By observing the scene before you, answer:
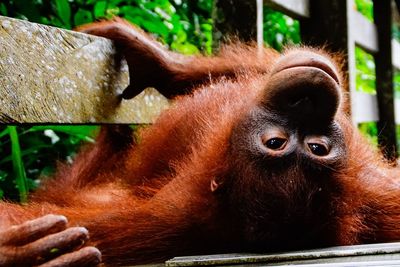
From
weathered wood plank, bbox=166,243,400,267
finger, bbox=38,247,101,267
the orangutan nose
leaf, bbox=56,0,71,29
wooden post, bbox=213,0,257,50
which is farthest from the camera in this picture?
leaf, bbox=56,0,71,29

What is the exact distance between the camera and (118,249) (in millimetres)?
2123

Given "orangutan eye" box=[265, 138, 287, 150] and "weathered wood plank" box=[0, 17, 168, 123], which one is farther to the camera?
"weathered wood plank" box=[0, 17, 168, 123]

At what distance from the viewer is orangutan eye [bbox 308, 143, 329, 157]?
192 cm

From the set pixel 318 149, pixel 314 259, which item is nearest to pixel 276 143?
pixel 318 149

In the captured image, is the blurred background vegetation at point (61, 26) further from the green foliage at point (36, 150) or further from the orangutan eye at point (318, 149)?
the orangutan eye at point (318, 149)

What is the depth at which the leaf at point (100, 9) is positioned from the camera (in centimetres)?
356

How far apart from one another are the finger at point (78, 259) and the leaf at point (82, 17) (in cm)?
208

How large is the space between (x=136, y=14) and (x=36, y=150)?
0.94 metres

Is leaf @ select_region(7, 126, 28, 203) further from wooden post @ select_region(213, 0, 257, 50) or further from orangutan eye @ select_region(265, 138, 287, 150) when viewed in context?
orangutan eye @ select_region(265, 138, 287, 150)

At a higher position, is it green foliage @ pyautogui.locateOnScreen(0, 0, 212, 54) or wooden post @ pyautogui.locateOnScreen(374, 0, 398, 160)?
green foliage @ pyautogui.locateOnScreen(0, 0, 212, 54)

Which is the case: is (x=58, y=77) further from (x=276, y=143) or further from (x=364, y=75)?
(x=364, y=75)

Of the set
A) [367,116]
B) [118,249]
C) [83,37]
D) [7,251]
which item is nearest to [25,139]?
[83,37]

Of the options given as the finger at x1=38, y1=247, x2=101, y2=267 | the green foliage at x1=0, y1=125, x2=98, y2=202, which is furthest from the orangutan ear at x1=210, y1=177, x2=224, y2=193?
the green foliage at x1=0, y1=125, x2=98, y2=202

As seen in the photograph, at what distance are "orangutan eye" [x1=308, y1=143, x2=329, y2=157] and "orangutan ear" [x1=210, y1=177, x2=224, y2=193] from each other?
313mm
